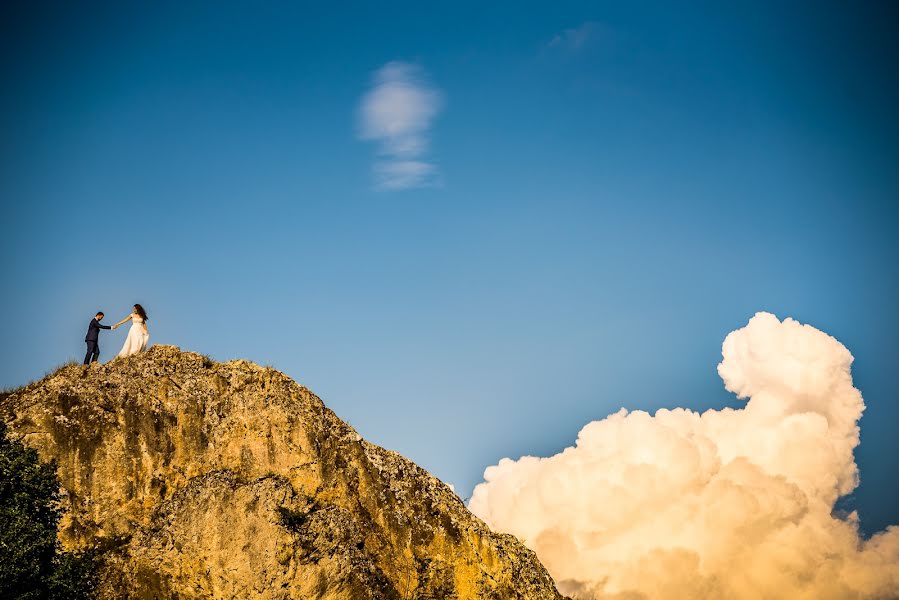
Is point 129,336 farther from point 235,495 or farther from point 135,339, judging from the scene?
point 235,495

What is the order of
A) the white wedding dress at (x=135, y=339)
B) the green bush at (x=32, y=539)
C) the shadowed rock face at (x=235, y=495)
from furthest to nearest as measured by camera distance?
the white wedding dress at (x=135, y=339) → the shadowed rock face at (x=235, y=495) → the green bush at (x=32, y=539)

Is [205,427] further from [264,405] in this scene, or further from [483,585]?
[483,585]

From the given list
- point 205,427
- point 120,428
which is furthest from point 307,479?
point 120,428

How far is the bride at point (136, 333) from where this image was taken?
4306cm

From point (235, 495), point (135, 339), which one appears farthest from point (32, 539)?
point (135, 339)

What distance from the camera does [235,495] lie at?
37.9m

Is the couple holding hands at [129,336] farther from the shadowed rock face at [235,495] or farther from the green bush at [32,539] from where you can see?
the green bush at [32,539]

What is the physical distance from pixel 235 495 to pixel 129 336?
36.1 ft

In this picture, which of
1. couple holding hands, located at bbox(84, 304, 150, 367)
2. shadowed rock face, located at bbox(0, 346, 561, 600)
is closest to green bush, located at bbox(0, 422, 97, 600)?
shadowed rock face, located at bbox(0, 346, 561, 600)

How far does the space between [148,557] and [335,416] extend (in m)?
11.1

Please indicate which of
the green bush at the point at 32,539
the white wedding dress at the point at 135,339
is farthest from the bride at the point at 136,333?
the green bush at the point at 32,539

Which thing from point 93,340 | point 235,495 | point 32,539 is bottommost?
point 32,539

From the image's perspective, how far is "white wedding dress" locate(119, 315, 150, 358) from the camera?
43031 mm

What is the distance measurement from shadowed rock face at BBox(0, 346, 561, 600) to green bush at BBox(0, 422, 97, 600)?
61 cm
